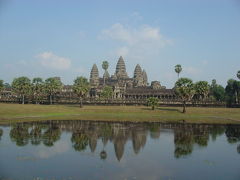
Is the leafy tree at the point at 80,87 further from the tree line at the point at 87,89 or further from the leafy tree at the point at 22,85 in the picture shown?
the leafy tree at the point at 22,85

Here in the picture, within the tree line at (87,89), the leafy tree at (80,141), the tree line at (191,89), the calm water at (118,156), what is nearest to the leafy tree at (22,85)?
the tree line at (87,89)

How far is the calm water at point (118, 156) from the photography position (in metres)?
21.5

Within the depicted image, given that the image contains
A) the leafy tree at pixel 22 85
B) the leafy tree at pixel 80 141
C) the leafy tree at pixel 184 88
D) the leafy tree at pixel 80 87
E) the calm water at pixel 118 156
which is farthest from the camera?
the leafy tree at pixel 22 85

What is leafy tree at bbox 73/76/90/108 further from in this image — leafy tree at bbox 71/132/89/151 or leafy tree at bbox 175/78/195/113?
leafy tree at bbox 71/132/89/151

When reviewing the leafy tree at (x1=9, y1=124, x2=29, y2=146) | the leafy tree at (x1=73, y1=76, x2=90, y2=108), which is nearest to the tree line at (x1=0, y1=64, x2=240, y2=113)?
the leafy tree at (x1=73, y1=76, x2=90, y2=108)

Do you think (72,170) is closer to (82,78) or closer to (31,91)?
(82,78)

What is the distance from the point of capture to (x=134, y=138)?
39125 millimetres

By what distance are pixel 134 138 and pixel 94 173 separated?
18121 millimetres

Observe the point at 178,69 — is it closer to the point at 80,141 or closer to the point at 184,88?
the point at 184,88

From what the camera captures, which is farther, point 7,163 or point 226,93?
point 226,93

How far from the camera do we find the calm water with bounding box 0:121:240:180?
21.5 metres

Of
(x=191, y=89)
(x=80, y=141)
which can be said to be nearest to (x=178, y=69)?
(x=191, y=89)

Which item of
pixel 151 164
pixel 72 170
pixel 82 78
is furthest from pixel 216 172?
pixel 82 78

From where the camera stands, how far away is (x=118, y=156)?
2786cm
